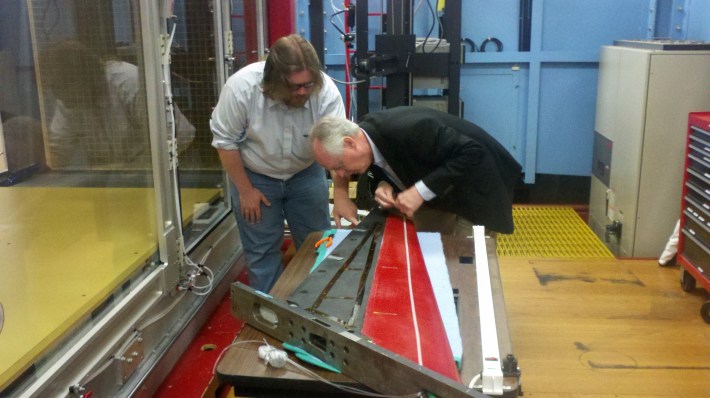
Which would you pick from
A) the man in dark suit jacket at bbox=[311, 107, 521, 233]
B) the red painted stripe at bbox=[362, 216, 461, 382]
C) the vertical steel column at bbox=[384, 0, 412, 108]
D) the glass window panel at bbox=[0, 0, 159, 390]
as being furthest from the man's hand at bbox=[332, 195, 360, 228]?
the vertical steel column at bbox=[384, 0, 412, 108]

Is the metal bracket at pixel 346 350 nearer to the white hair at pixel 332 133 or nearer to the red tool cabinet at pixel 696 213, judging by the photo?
the white hair at pixel 332 133

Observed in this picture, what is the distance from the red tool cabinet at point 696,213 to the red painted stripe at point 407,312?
1645 millimetres

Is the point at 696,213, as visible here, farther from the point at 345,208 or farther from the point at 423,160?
the point at 345,208

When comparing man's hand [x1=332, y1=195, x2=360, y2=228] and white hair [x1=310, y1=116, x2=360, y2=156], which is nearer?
white hair [x1=310, y1=116, x2=360, y2=156]

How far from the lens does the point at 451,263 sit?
193 cm

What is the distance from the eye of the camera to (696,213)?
301cm

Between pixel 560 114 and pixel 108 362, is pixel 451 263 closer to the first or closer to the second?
pixel 108 362

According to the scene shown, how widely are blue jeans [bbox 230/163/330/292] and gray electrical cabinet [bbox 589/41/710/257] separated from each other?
5.93 ft

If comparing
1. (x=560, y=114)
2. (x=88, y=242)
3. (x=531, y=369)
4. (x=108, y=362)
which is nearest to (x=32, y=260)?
(x=88, y=242)

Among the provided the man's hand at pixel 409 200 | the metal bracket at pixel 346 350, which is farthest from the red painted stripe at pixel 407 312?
the man's hand at pixel 409 200

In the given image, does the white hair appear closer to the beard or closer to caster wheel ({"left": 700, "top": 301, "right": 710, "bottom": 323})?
the beard

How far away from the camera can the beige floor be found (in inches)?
94.9

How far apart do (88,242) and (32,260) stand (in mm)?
234

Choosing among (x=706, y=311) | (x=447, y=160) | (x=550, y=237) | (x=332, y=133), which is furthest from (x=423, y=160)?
(x=550, y=237)
